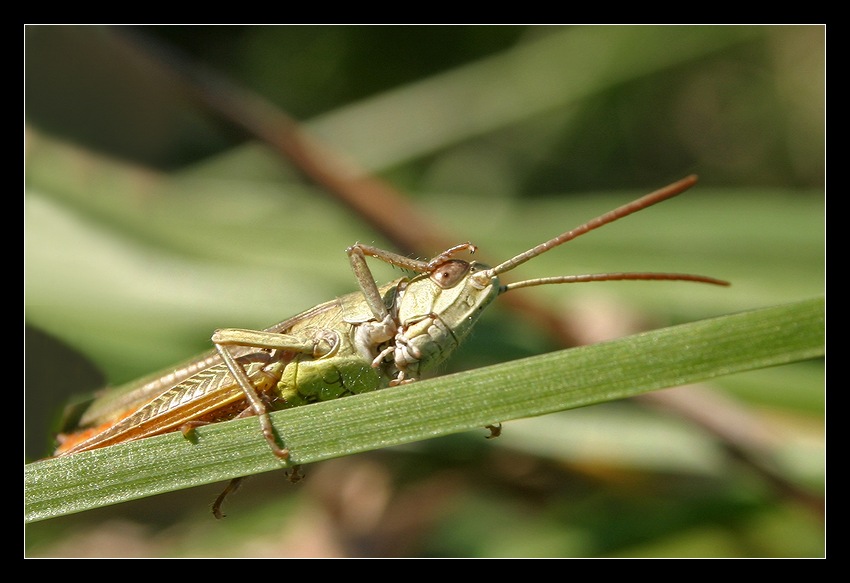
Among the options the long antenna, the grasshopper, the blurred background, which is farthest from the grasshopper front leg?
the blurred background

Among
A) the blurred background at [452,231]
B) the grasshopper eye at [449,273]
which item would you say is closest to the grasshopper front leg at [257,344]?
the grasshopper eye at [449,273]

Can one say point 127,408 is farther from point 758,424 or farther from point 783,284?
point 783,284

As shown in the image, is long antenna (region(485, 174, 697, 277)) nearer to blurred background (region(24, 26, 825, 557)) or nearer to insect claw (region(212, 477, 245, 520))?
insect claw (region(212, 477, 245, 520))

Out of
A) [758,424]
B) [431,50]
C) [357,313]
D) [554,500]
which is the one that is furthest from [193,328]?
[431,50]

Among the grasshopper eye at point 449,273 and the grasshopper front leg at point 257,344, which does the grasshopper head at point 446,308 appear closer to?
the grasshopper eye at point 449,273

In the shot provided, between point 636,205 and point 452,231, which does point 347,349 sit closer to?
point 636,205

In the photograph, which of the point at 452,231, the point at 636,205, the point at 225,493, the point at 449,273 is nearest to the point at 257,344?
the point at 225,493

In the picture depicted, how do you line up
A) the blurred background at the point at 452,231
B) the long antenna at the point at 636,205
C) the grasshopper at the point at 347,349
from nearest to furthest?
the long antenna at the point at 636,205, the grasshopper at the point at 347,349, the blurred background at the point at 452,231

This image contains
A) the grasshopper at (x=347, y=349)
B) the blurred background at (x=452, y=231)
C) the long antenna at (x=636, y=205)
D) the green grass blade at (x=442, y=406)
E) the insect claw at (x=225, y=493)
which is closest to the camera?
the green grass blade at (x=442, y=406)
